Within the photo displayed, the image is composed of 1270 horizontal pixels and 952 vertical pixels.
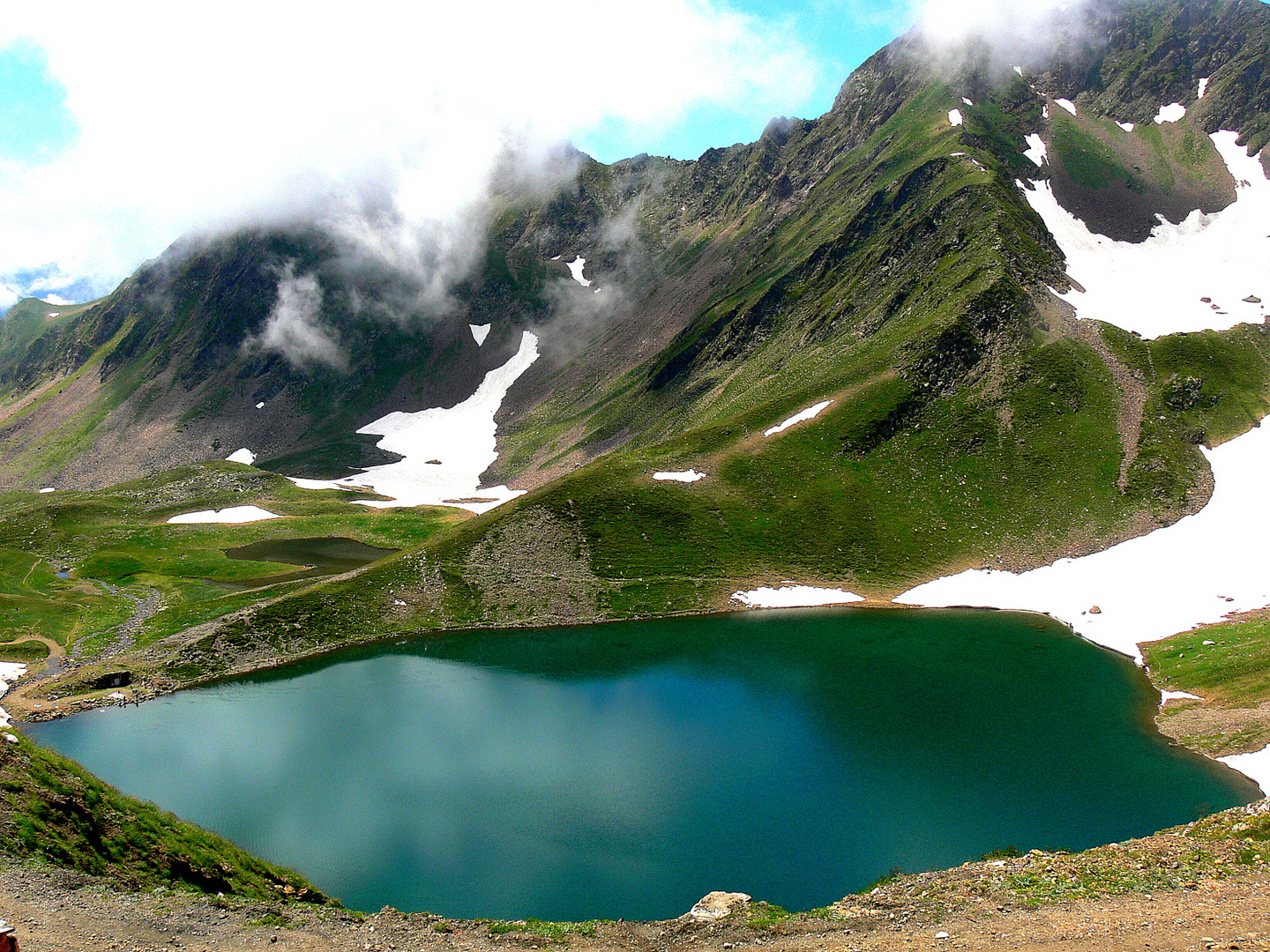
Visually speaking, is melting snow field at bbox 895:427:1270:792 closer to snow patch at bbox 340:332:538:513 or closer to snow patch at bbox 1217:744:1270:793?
snow patch at bbox 1217:744:1270:793

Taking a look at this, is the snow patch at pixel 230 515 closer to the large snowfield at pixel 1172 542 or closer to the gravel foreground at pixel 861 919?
the large snowfield at pixel 1172 542

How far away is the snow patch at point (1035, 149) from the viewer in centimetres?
13795

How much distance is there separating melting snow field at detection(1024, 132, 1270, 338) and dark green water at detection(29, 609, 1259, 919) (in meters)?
66.3

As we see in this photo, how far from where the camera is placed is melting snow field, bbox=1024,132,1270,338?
334 ft

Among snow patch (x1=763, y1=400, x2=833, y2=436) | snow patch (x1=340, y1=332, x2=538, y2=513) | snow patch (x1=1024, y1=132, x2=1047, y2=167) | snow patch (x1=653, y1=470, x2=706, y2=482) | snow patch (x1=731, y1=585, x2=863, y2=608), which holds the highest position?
snow patch (x1=1024, y1=132, x2=1047, y2=167)

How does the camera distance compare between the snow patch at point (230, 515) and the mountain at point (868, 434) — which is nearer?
the mountain at point (868, 434)

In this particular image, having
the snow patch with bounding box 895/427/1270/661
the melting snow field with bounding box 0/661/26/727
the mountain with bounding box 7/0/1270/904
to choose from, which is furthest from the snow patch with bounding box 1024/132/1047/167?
the melting snow field with bounding box 0/661/26/727

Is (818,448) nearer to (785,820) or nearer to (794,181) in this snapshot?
(785,820)

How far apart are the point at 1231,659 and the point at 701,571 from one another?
4411 centimetres

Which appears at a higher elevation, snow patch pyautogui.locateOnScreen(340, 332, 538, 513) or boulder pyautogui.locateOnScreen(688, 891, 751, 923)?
snow patch pyautogui.locateOnScreen(340, 332, 538, 513)

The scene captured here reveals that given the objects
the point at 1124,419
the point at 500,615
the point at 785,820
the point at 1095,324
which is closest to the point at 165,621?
the point at 500,615

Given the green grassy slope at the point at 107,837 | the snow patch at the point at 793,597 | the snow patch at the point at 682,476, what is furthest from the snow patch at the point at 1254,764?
the snow patch at the point at 682,476

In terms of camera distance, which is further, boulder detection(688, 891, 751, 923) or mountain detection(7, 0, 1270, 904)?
mountain detection(7, 0, 1270, 904)

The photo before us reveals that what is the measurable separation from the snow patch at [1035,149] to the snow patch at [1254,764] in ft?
430
